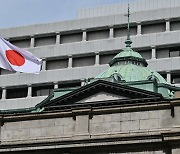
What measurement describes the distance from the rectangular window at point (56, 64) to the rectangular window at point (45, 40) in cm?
292

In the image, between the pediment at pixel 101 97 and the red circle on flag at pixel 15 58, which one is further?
the pediment at pixel 101 97

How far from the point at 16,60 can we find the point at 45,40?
53253 mm

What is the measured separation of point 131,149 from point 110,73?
1829 cm

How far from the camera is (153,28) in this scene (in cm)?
9450

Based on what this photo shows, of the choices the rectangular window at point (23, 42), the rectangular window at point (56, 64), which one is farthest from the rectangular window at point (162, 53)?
the rectangular window at point (23, 42)

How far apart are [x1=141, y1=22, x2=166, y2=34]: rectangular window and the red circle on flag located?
4835cm

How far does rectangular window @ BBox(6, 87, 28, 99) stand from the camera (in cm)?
9869

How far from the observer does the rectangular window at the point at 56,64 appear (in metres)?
97.7

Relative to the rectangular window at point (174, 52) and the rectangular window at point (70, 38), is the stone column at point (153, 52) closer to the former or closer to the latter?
the rectangular window at point (174, 52)

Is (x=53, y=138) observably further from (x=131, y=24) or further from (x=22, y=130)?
(x=131, y=24)

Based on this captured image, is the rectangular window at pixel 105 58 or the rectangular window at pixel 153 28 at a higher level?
the rectangular window at pixel 153 28

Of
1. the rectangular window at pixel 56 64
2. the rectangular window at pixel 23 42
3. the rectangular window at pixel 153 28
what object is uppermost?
the rectangular window at pixel 153 28

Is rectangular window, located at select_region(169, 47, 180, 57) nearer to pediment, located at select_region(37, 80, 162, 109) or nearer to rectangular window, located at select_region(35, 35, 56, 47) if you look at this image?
rectangular window, located at select_region(35, 35, 56, 47)

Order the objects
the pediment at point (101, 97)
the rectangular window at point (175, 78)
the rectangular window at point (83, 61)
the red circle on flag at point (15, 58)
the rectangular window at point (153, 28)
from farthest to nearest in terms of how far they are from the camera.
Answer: the rectangular window at point (83, 61), the rectangular window at point (153, 28), the rectangular window at point (175, 78), the pediment at point (101, 97), the red circle on flag at point (15, 58)
